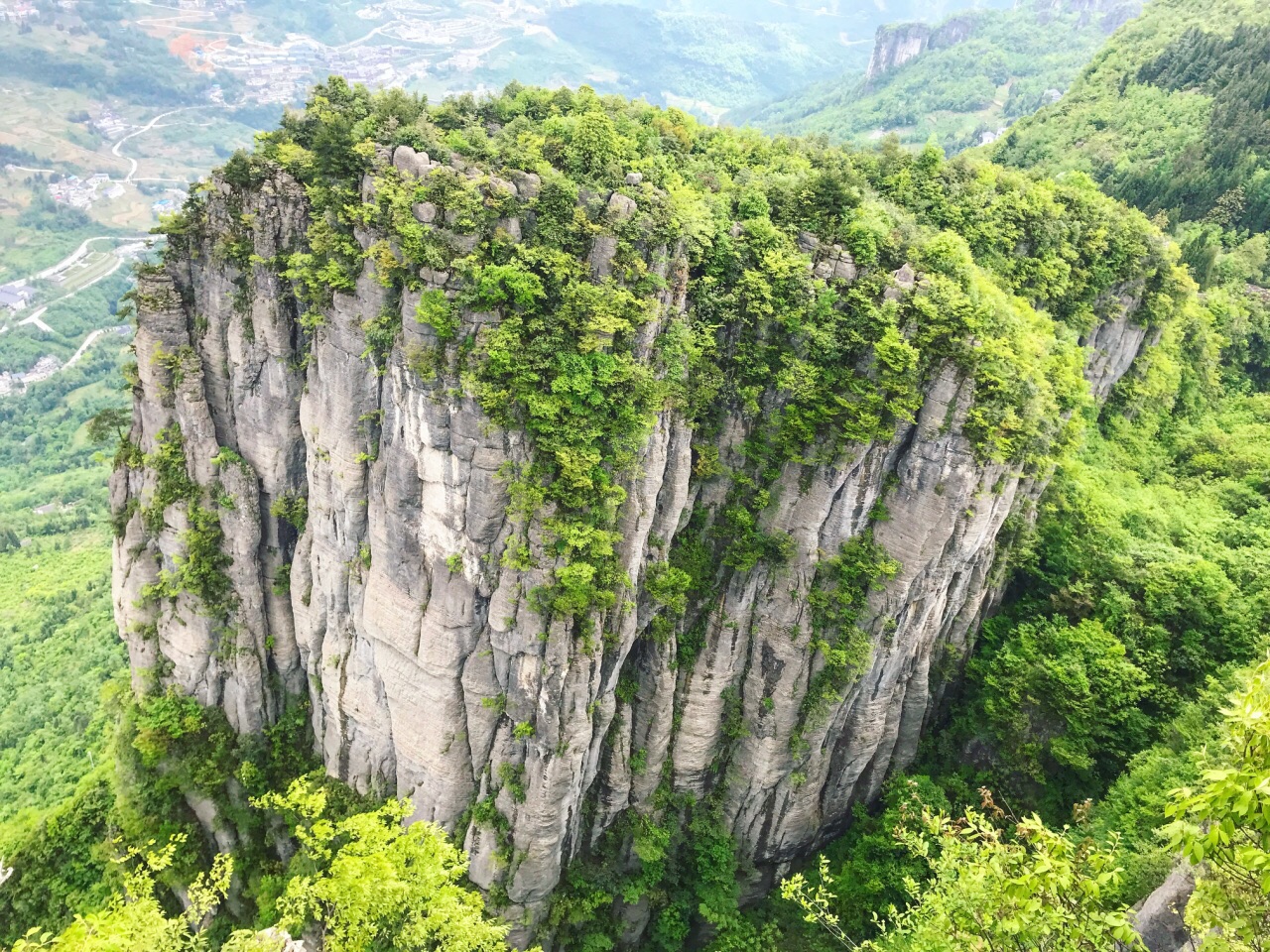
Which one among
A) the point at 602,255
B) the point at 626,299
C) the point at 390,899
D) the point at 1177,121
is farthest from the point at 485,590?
the point at 1177,121

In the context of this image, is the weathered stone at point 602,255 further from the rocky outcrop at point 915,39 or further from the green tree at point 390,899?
the rocky outcrop at point 915,39

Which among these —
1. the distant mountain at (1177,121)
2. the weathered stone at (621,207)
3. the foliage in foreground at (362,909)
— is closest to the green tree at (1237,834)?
the foliage in foreground at (362,909)

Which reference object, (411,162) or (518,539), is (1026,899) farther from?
(411,162)

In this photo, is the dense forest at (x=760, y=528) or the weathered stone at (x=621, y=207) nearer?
the dense forest at (x=760, y=528)

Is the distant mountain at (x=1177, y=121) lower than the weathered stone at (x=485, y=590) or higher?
higher

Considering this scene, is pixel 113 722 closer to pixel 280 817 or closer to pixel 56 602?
pixel 280 817

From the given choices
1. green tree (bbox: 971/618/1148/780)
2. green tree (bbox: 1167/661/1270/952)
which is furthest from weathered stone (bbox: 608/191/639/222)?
green tree (bbox: 971/618/1148/780)
